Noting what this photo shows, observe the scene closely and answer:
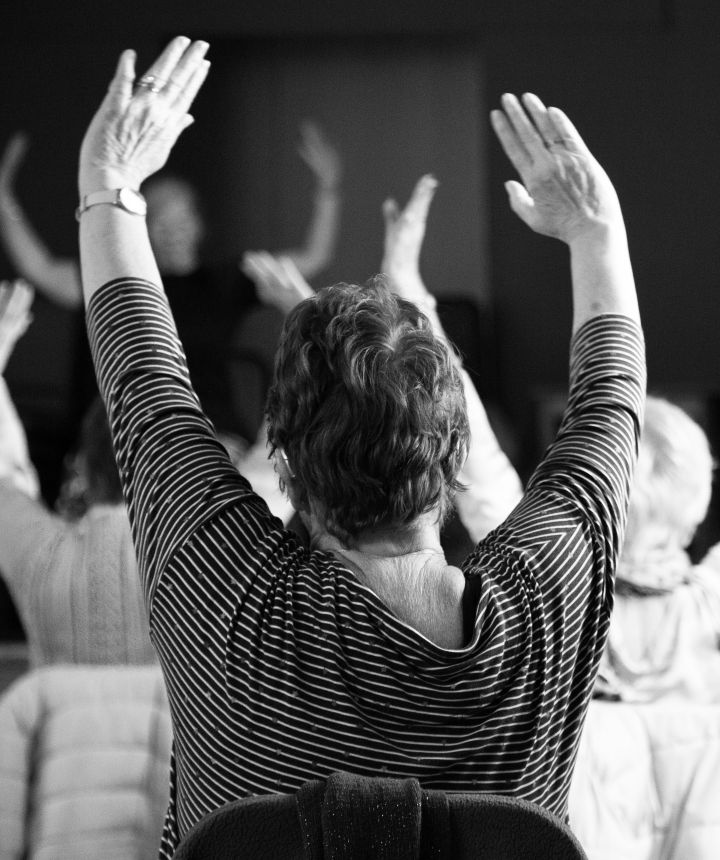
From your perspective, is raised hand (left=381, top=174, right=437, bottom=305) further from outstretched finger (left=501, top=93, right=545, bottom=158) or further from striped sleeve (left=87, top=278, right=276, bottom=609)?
striped sleeve (left=87, top=278, right=276, bottom=609)

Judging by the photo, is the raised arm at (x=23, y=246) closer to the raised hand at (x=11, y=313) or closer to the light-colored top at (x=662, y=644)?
the raised hand at (x=11, y=313)

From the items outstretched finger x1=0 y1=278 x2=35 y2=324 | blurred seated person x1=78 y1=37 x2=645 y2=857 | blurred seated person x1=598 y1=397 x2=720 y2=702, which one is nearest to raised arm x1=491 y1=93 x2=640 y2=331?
blurred seated person x1=78 y1=37 x2=645 y2=857

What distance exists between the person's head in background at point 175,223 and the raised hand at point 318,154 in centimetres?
44

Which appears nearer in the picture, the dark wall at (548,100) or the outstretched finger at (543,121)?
the outstretched finger at (543,121)

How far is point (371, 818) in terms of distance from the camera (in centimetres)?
72

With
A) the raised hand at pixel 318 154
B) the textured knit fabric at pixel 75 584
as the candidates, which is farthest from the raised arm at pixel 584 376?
the raised hand at pixel 318 154

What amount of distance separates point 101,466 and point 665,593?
963mm

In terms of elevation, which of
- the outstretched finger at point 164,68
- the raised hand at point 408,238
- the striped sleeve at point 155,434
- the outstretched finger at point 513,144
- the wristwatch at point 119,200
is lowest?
the raised hand at point 408,238

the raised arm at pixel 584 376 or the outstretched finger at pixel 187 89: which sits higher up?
the outstretched finger at pixel 187 89

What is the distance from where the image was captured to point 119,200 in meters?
1.01

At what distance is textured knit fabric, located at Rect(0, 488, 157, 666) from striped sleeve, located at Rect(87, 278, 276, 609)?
847mm

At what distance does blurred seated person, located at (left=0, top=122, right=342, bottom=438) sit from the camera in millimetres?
3990

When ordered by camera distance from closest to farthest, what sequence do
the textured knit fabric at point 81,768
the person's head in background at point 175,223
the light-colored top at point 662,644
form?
the textured knit fabric at point 81,768 → the light-colored top at point 662,644 → the person's head in background at point 175,223

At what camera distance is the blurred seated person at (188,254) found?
3.99 metres
